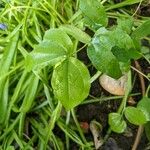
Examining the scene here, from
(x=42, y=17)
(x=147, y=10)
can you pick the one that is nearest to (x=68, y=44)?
(x=42, y=17)

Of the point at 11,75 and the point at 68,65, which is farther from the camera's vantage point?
the point at 11,75

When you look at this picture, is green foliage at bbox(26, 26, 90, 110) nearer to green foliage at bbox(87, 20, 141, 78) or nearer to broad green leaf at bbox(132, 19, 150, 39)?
green foliage at bbox(87, 20, 141, 78)

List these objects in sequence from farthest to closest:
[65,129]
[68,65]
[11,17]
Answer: [11,17] < [65,129] < [68,65]

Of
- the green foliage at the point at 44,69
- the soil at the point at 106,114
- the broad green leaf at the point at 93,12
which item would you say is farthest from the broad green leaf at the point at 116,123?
the broad green leaf at the point at 93,12

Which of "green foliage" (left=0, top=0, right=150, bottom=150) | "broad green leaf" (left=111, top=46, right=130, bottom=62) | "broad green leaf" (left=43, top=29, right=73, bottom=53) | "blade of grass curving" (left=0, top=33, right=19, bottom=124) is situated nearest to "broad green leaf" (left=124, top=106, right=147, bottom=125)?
"green foliage" (left=0, top=0, right=150, bottom=150)

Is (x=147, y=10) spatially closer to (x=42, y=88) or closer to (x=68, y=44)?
(x=42, y=88)

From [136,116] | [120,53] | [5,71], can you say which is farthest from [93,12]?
[5,71]

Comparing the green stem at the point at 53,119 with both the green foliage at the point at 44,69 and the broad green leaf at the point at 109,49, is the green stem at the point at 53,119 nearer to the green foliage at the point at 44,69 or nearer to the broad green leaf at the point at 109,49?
the green foliage at the point at 44,69
